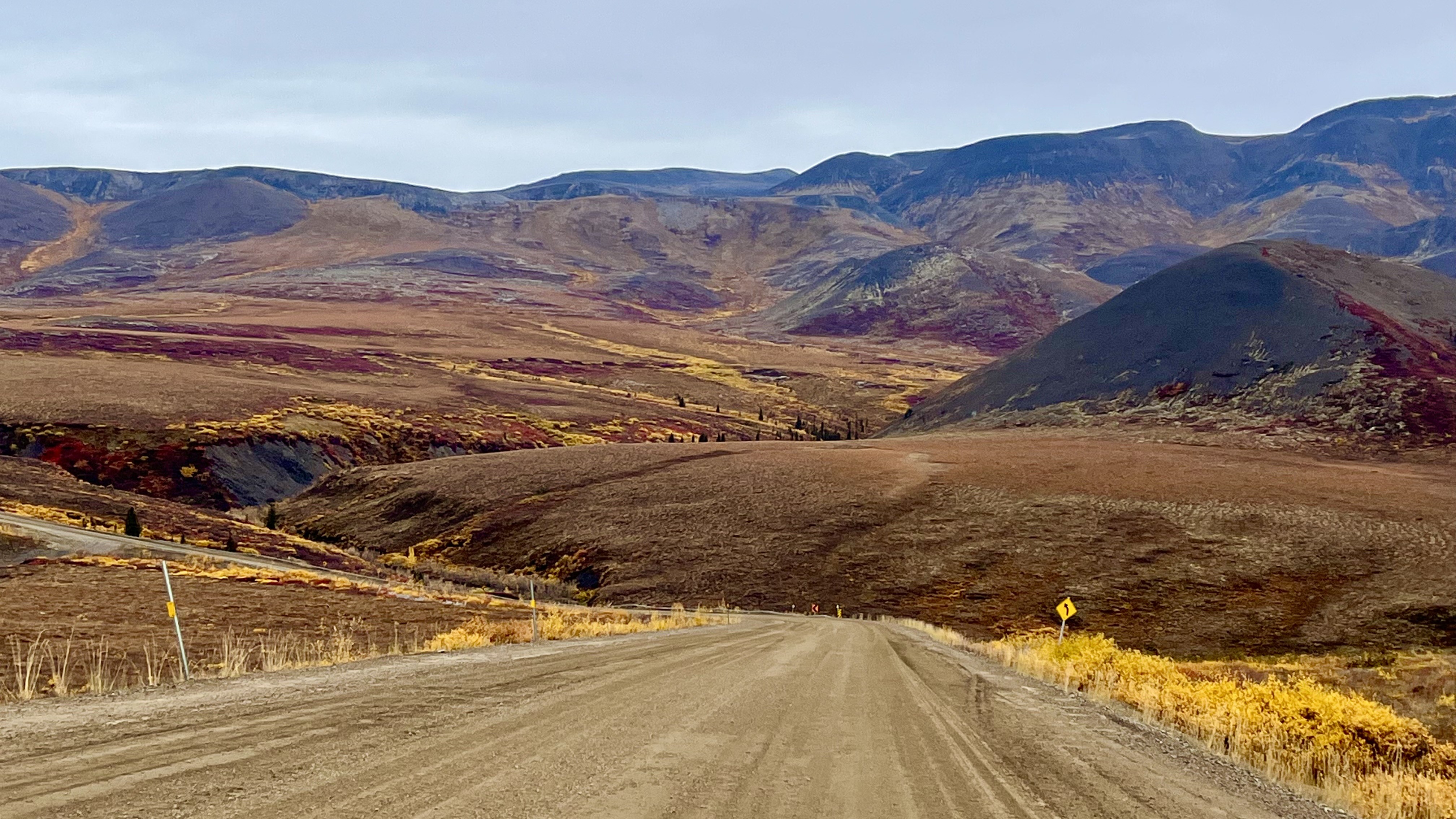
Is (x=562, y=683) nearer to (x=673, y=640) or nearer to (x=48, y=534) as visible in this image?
(x=673, y=640)

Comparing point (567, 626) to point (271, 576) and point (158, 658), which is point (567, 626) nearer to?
point (158, 658)

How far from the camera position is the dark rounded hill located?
3187 inches

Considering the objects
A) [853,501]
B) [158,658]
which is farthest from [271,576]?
[853,501]

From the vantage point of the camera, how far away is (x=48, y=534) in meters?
37.6

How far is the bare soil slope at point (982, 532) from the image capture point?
39250 mm

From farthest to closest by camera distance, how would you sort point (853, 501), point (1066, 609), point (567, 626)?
point (853, 501), point (567, 626), point (1066, 609)

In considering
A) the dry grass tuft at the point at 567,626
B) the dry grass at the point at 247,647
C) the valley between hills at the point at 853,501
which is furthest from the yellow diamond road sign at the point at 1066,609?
the dry grass at the point at 247,647

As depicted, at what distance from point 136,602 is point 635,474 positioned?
4467cm

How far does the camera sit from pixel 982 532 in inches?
2013

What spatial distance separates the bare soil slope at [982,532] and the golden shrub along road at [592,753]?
28.0m

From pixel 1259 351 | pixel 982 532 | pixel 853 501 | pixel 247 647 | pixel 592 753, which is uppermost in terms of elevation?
pixel 1259 351

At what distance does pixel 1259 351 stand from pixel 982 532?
199 feet

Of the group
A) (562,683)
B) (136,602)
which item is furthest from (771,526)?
(562,683)

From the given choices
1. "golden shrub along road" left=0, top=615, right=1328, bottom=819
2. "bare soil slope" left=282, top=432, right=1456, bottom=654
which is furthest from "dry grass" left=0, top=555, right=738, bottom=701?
"bare soil slope" left=282, top=432, right=1456, bottom=654
